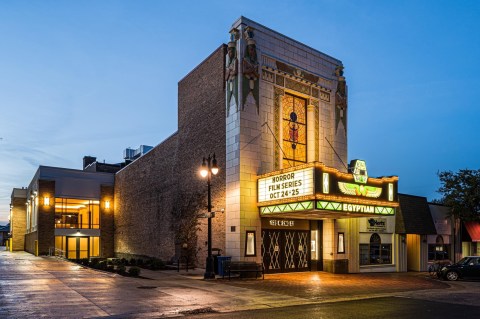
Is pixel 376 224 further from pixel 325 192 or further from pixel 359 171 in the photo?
pixel 325 192

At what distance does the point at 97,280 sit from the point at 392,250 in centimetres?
2053

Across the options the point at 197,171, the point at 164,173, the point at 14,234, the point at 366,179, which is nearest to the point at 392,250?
the point at 366,179

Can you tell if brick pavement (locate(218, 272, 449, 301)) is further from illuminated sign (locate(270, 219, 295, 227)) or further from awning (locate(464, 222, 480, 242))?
awning (locate(464, 222, 480, 242))

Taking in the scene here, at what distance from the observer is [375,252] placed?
31562 millimetres

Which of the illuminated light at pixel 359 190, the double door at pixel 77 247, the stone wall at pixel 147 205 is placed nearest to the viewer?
the illuminated light at pixel 359 190

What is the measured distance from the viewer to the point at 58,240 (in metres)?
45.1

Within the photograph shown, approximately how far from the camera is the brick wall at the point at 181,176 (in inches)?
1112

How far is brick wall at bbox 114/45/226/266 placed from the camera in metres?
28.2

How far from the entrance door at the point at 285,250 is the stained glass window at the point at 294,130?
4.15 meters

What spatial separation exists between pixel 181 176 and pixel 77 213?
60.5 ft

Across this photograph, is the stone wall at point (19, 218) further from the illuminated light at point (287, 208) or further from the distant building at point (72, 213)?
the illuminated light at point (287, 208)

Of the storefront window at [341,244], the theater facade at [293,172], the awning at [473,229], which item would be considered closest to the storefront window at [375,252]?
Answer: the theater facade at [293,172]

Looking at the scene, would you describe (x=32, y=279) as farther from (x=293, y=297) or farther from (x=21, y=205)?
(x=21, y=205)

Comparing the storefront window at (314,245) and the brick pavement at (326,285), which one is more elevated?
the storefront window at (314,245)
